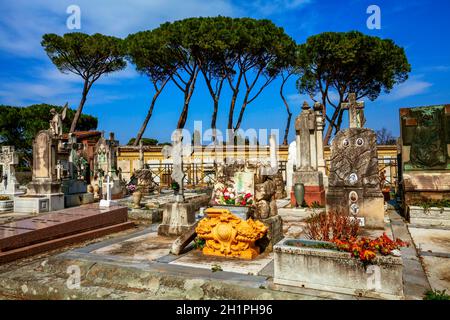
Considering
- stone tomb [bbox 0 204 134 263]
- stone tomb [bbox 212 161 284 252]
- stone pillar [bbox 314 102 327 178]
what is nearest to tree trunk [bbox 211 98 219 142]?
stone pillar [bbox 314 102 327 178]

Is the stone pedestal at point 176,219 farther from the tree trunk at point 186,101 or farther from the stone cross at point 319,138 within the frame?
the tree trunk at point 186,101

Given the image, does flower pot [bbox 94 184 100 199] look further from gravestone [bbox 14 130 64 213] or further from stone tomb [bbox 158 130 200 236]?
stone tomb [bbox 158 130 200 236]

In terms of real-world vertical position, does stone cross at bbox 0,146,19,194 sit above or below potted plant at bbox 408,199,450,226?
above

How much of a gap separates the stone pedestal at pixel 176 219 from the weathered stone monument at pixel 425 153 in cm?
594

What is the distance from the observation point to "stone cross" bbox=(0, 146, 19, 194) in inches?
598

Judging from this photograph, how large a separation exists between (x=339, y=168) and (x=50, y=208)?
10131mm

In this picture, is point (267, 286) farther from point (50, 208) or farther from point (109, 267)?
point (50, 208)

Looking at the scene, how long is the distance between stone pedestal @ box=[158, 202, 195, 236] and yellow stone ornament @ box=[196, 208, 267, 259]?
1678 mm

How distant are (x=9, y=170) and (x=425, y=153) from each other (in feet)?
58.4

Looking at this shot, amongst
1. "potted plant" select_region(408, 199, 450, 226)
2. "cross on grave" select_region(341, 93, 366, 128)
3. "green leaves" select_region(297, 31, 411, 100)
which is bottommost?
"potted plant" select_region(408, 199, 450, 226)

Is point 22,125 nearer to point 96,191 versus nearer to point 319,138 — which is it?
point 96,191

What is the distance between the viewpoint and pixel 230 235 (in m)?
5.25

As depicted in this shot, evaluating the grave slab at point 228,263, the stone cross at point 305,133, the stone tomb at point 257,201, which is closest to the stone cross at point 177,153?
the stone tomb at point 257,201

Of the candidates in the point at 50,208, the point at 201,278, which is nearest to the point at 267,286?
the point at 201,278
